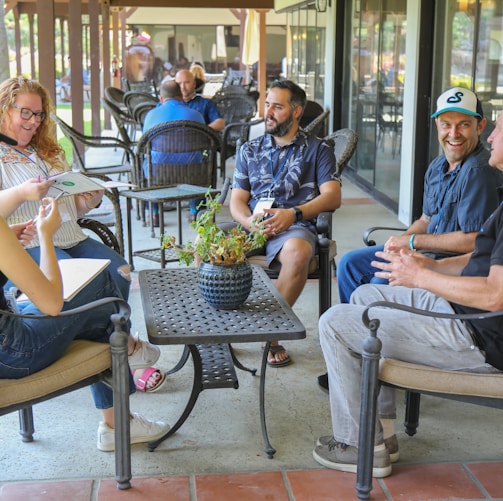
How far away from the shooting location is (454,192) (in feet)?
10.2

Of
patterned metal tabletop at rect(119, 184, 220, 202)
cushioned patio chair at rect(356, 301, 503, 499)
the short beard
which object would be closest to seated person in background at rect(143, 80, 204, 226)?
patterned metal tabletop at rect(119, 184, 220, 202)

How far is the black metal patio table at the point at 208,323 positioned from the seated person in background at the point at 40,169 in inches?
8.8

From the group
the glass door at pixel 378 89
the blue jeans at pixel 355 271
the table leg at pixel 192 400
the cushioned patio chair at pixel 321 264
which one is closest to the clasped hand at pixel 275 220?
the cushioned patio chair at pixel 321 264

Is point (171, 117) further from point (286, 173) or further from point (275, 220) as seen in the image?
point (275, 220)

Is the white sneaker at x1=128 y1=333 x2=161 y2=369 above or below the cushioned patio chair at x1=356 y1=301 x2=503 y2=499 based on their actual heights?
below

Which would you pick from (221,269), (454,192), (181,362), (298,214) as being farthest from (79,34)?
(221,269)

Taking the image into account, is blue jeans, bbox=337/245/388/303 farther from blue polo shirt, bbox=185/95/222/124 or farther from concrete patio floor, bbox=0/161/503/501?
blue polo shirt, bbox=185/95/222/124

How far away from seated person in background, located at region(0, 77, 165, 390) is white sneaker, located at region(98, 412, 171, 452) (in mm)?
303

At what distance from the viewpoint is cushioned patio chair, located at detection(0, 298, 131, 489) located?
222cm

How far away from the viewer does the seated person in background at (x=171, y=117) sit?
5.75 meters

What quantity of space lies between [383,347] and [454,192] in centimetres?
95

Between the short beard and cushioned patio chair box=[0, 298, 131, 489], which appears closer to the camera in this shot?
cushioned patio chair box=[0, 298, 131, 489]

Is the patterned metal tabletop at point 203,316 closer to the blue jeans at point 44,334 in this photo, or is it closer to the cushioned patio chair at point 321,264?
the blue jeans at point 44,334

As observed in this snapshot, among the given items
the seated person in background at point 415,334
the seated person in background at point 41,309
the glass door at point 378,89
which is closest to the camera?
the seated person in background at point 41,309
